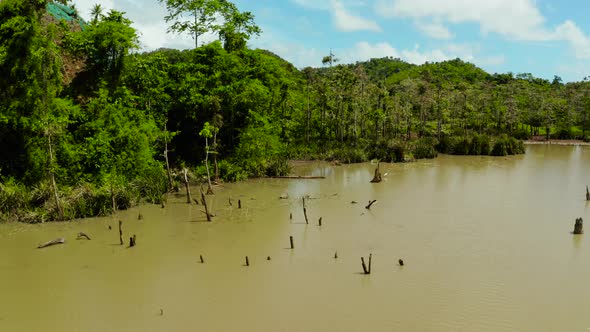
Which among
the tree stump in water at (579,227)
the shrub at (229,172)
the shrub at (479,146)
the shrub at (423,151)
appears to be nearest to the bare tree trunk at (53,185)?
the shrub at (229,172)

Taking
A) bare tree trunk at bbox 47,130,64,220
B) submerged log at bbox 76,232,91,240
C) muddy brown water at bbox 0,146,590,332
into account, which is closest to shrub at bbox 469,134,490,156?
muddy brown water at bbox 0,146,590,332

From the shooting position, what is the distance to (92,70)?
2672 centimetres

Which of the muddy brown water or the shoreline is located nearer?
the muddy brown water

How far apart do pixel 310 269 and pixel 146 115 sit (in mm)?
15409

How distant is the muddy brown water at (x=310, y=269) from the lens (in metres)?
12.0

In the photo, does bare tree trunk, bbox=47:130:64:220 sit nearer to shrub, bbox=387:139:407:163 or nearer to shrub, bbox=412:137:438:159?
shrub, bbox=387:139:407:163

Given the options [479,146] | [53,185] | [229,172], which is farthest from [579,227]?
[479,146]

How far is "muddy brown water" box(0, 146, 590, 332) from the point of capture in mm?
12008

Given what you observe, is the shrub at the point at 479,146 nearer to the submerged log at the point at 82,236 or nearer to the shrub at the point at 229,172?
the shrub at the point at 229,172

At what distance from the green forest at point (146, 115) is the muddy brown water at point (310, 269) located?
2.57 meters

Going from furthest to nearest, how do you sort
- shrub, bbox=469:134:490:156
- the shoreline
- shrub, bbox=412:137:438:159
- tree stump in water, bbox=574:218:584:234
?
the shoreline → shrub, bbox=469:134:490:156 → shrub, bbox=412:137:438:159 → tree stump in water, bbox=574:218:584:234

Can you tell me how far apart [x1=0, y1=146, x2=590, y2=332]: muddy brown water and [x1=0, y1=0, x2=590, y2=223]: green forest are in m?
2.57

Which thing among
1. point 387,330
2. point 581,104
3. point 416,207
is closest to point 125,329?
point 387,330

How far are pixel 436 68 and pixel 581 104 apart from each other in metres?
35.8
